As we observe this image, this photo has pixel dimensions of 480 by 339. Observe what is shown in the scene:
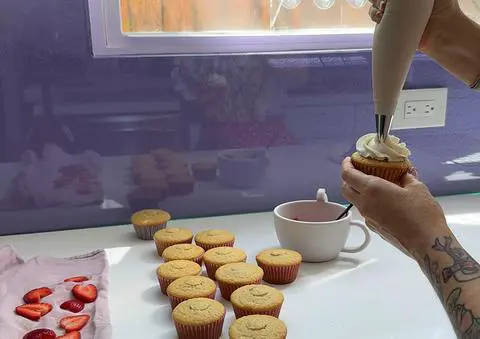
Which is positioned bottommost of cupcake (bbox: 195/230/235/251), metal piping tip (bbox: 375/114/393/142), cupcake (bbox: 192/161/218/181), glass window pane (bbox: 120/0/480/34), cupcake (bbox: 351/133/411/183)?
cupcake (bbox: 195/230/235/251)

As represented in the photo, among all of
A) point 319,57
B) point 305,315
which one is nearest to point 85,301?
point 305,315

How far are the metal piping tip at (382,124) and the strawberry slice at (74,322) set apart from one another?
0.48m

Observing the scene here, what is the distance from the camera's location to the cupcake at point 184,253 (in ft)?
3.16

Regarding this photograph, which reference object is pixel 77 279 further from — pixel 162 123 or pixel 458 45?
pixel 458 45

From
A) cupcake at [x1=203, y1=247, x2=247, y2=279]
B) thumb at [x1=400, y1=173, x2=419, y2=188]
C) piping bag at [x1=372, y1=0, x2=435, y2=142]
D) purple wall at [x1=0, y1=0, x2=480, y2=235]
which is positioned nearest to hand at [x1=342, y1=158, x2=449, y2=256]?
thumb at [x1=400, y1=173, x2=419, y2=188]

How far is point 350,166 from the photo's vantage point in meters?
0.86

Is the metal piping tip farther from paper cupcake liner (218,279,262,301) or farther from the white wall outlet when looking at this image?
the white wall outlet

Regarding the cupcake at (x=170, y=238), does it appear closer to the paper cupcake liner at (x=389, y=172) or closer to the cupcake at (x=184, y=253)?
the cupcake at (x=184, y=253)

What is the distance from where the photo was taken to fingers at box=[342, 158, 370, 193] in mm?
791

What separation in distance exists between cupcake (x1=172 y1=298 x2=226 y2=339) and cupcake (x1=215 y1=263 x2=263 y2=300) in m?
0.07

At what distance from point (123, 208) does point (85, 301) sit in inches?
14.0

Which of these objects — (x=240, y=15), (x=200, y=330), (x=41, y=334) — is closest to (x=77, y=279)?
(x=41, y=334)

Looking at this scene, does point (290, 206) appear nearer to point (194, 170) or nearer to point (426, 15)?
point (194, 170)

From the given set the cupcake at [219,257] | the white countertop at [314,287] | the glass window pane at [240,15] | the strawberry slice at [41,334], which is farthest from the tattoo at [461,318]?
the glass window pane at [240,15]
